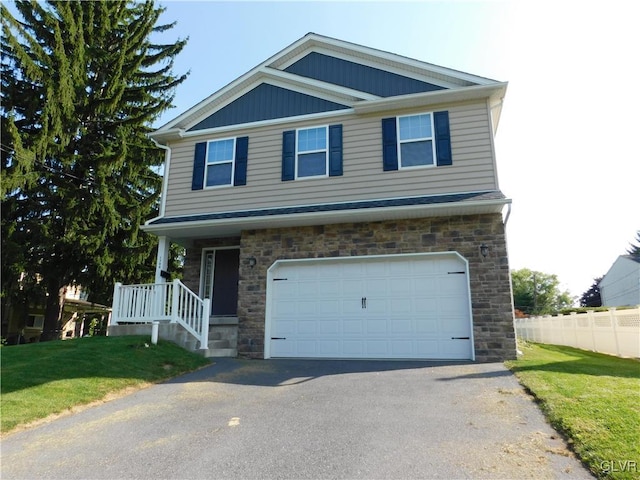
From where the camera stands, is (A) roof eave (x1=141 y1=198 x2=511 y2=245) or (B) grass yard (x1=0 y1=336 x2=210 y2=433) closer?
(B) grass yard (x1=0 y1=336 x2=210 y2=433)

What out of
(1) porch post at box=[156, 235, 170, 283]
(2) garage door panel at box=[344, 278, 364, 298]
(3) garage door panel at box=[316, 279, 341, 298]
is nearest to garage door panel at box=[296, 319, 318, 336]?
(3) garage door panel at box=[316, 279, 341, 298]

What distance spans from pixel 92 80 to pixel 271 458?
627 inches

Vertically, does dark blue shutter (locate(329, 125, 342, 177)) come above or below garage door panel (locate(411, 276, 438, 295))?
above

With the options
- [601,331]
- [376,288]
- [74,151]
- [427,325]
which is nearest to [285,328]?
[376,288]

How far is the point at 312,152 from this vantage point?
10117 mm

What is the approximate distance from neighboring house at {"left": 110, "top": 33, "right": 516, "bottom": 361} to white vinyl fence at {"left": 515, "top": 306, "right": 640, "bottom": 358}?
10.2 ft

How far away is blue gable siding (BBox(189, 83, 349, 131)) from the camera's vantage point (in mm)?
10469

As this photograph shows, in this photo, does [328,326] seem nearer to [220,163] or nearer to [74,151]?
[220,163]

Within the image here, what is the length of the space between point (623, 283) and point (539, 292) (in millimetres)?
34263

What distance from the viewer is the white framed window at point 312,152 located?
9.98m

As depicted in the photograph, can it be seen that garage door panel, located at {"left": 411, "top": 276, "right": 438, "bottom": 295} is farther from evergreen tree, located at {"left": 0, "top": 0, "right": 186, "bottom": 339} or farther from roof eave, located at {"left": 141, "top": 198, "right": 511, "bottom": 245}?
evergreen tree, located at {"left": 0, "top": 0, "right": 186, "bottom": 339}

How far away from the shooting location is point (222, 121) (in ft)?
36.6

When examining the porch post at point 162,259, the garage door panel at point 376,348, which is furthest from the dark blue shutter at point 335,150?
the porch post at point 162,259

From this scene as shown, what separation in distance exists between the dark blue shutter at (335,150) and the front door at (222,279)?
3502 millimetres
